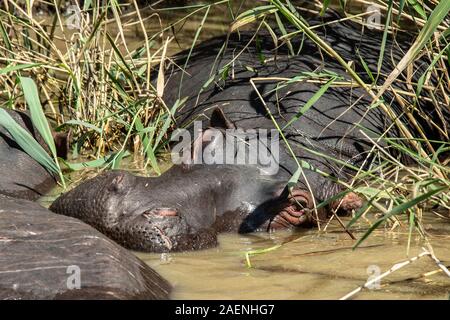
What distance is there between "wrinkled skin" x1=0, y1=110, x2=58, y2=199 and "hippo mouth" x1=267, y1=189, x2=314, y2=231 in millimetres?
1140

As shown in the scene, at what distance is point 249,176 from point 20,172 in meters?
1.13

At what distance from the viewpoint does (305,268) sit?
3.60 m

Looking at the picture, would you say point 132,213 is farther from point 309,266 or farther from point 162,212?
point 309,266

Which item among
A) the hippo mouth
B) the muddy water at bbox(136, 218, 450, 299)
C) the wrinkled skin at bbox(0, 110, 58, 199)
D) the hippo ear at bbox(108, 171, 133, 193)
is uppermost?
the wrinkled skin at bbox(0, 110, 58, 199)

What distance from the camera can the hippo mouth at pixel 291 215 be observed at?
13.7 ft

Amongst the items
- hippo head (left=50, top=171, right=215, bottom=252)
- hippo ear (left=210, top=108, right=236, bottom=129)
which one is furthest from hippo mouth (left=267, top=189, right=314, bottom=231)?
hippo ear (left=210, top=108, right=236, bottom=129)

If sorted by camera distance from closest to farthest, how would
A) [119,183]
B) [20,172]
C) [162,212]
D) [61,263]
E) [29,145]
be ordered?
[61,263], [162,212], [119,183], [29,145], [20,172]

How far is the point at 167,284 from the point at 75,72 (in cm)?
215

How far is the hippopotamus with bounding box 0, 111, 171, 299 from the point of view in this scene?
9.70 feet

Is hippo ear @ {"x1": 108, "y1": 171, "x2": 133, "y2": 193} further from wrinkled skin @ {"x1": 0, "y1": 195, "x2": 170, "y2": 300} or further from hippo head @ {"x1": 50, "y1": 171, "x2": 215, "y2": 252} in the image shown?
wrinkled skin @ {"x1": 0, "y1": 195, "x2": 170, "y2": 300}

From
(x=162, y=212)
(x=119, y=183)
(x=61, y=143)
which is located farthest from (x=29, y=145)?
(x=162, y=212)

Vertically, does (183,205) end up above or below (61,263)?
above

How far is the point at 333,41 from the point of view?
5.70 metres

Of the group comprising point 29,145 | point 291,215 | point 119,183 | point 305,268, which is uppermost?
point 29,145
